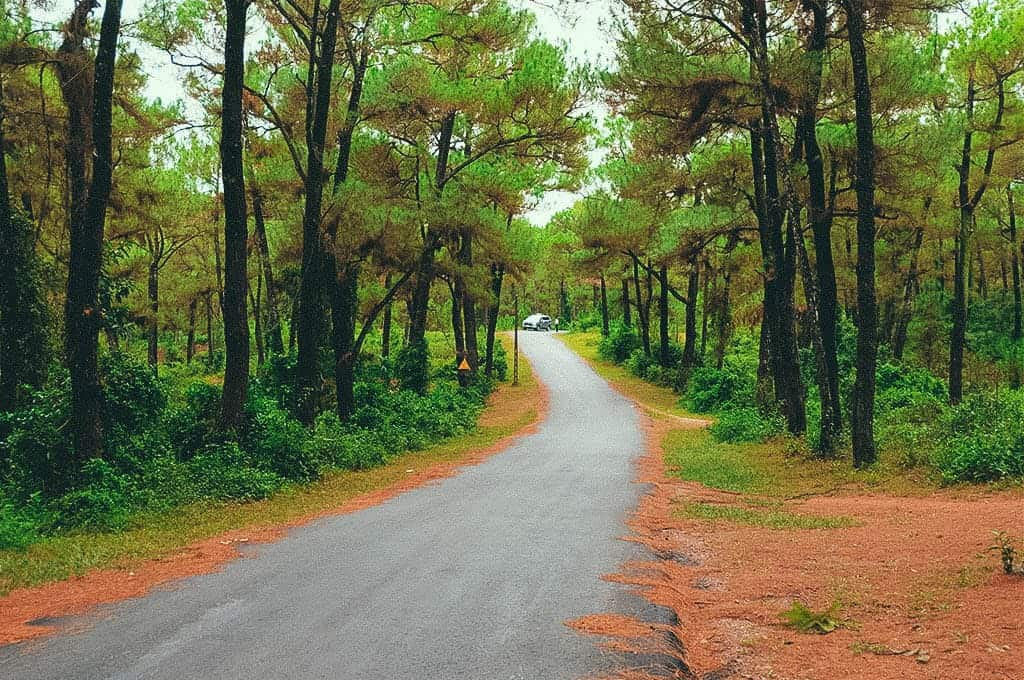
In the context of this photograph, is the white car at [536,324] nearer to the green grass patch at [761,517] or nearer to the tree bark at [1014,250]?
the tree bark at [1014,250]

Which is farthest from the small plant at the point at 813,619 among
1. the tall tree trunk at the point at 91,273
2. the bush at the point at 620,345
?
the bush at the point at 620,345

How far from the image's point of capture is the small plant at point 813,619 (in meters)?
5.70

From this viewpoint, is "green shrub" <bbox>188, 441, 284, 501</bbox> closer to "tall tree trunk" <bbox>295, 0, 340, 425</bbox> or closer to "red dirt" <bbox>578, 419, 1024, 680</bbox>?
"tall tree trunk" <bbox>295, 0, 340, 425</bbox>

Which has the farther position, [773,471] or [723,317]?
[723,317]

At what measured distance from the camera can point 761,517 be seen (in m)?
10.3

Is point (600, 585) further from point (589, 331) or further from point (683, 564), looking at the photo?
point (589, 331)

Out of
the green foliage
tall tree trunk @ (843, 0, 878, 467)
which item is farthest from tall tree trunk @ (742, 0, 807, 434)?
the green foliage

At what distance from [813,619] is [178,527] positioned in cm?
737

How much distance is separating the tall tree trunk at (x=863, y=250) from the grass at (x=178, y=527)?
8.14m

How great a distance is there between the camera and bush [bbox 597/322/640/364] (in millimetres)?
45375

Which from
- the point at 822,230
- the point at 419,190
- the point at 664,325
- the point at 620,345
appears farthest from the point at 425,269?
the point at 620,345

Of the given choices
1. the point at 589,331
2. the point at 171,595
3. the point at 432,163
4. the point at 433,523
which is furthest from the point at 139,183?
the point at 589,331

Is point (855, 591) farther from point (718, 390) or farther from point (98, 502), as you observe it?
point (718, 390)

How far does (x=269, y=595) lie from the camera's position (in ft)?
21.2
